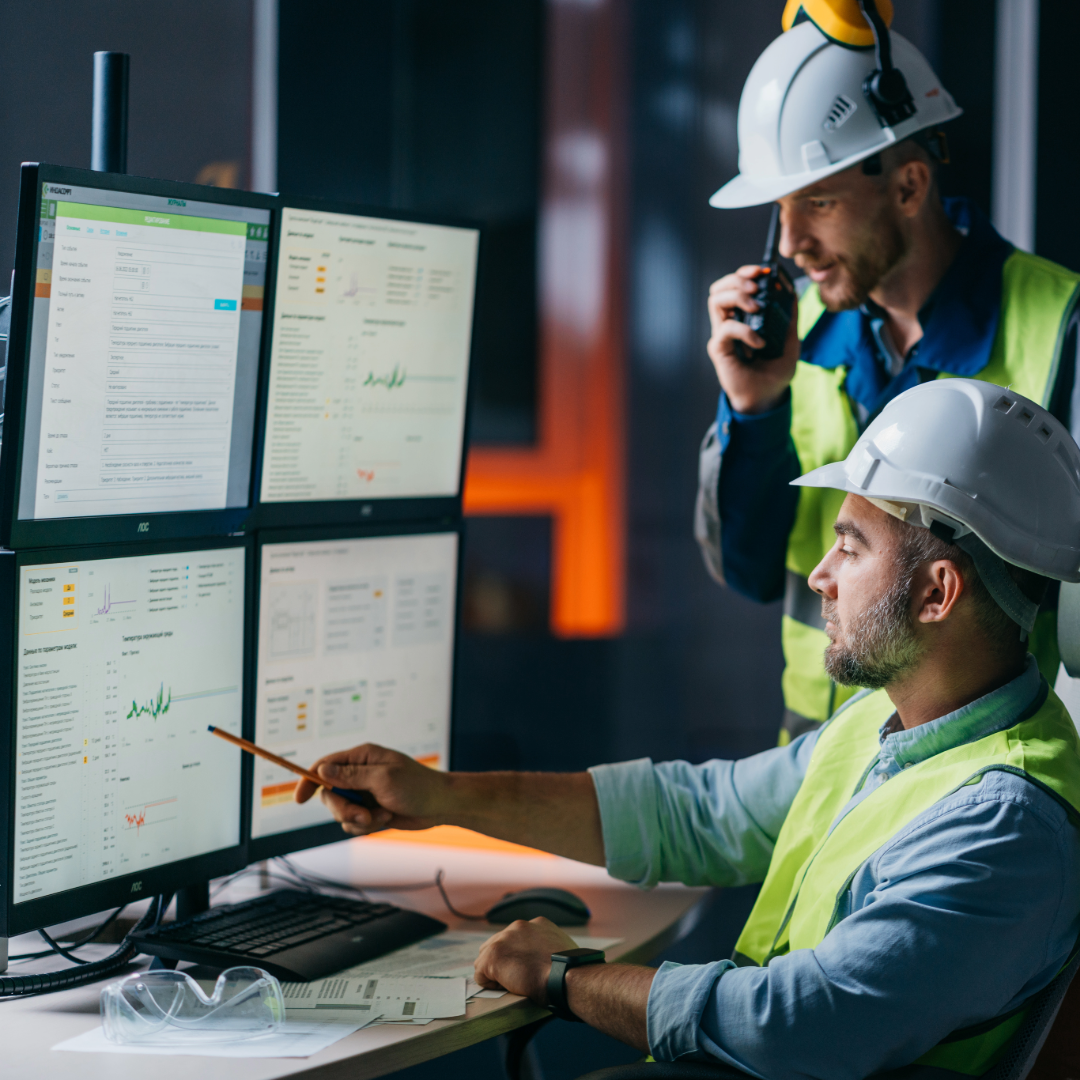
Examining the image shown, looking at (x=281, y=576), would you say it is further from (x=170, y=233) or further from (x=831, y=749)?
(x=831, y=749)

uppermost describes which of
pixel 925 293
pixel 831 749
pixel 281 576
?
pixel 925 293

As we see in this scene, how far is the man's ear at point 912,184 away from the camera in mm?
1900

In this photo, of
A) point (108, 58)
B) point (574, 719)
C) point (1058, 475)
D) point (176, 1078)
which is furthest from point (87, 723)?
point (574, 719)

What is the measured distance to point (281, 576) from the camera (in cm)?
162

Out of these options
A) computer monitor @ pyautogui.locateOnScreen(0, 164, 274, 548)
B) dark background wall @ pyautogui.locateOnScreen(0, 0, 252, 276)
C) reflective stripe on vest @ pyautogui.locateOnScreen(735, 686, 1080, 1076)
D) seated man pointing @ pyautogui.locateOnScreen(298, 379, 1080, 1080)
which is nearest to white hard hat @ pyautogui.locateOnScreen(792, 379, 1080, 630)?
seated man pointing @ pyautogui.locateOnScreen(298, 379, 1080, 1080)

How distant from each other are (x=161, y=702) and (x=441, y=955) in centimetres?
45

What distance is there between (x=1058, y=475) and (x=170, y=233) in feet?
3.33

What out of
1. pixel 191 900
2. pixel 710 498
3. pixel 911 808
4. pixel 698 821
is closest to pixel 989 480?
pixel 911 808

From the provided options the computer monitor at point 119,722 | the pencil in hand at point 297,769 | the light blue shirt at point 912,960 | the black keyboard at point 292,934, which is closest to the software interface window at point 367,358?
the computer monitor at point 119,722

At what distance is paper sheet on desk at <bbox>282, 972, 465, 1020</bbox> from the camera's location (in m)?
1.30

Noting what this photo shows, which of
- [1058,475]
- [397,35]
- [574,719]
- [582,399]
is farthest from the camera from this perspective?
[582,399]

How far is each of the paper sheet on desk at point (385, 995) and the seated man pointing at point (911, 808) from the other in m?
0.05

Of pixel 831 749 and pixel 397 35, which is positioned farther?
pixel 397 35

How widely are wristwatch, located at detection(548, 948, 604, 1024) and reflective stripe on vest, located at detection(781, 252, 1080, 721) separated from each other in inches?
28.5
